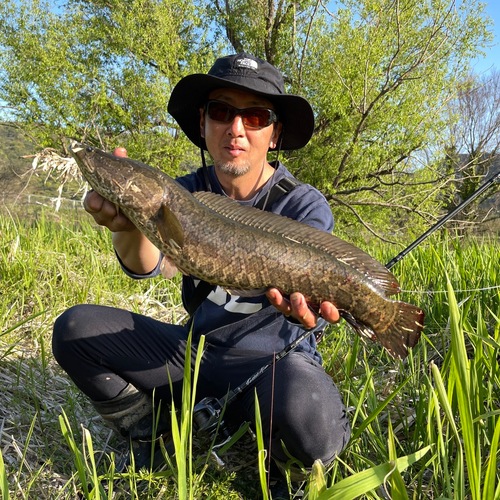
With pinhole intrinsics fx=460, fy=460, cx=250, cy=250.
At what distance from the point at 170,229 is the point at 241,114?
114 cm

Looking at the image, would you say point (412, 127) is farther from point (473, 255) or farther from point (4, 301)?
point (4, 301)

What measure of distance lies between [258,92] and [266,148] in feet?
1.21

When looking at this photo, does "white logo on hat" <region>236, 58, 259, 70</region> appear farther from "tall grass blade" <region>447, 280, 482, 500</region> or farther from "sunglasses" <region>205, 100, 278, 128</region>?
"tall grass blade" <region>447, 280, 482, 500</region>

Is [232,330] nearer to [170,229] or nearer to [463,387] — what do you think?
[170,229]

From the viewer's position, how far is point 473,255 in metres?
4.38

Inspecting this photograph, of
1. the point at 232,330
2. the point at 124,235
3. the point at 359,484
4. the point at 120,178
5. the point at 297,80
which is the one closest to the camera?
the point at 359,484

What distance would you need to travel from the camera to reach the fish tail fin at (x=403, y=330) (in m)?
2.18

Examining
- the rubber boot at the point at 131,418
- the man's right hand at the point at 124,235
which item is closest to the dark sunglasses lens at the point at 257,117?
the man's right hand at the point at 124,235

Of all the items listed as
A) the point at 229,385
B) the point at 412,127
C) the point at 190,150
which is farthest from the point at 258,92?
the point at 190,150

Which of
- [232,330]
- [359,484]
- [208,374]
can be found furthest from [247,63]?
[359,484]

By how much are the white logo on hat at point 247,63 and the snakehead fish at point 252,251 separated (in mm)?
1074

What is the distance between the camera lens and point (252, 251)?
207 cm

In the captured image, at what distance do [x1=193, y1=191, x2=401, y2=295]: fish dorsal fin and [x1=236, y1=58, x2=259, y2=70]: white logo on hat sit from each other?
3.62 feet

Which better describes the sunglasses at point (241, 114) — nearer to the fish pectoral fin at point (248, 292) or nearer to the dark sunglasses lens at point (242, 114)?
the dark sunglasses lens at point (242, 114)
